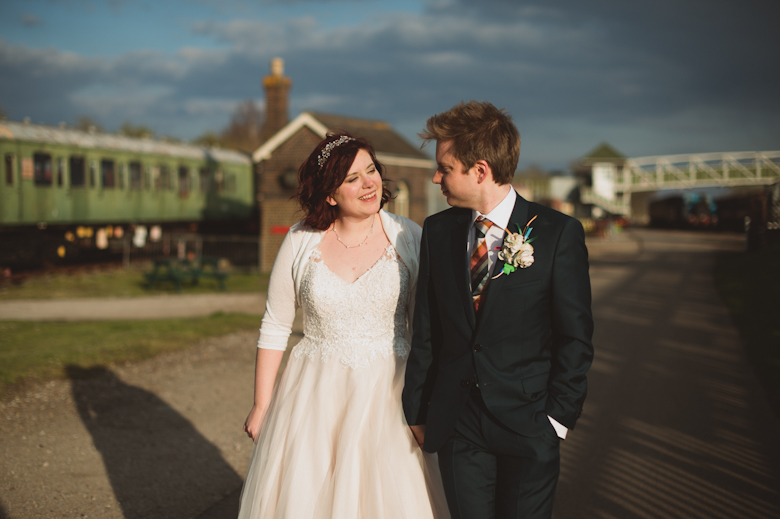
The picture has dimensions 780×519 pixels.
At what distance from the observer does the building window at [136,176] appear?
71.8 feet

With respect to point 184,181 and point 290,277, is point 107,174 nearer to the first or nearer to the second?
point 184,181

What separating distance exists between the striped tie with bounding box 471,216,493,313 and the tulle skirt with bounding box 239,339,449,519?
0.66 m

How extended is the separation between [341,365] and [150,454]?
9.37 feet

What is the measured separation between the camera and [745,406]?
6.04 metres

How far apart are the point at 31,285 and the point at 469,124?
1701 cm

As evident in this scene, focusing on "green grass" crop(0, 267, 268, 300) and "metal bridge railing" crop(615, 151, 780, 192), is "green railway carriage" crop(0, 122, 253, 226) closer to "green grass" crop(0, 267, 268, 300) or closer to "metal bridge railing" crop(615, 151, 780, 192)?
"green grass" crop(0, 267, 268, 300)

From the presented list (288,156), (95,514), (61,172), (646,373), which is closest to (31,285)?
(61,172)

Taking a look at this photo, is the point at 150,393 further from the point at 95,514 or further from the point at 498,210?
the point at 498,210

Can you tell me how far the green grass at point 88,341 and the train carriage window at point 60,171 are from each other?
9.94 m

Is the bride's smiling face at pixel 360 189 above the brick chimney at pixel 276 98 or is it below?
below

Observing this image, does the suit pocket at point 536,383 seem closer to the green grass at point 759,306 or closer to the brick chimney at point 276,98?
the green grass at point 759,306

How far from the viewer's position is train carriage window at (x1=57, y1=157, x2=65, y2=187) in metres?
18.7

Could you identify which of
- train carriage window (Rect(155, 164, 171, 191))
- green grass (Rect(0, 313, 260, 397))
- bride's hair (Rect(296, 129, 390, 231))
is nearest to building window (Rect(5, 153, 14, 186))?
train carriage window (Rect(155, 164, 171, 191))

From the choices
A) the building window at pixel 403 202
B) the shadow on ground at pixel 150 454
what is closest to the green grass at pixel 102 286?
the building window at pixel 403 202
